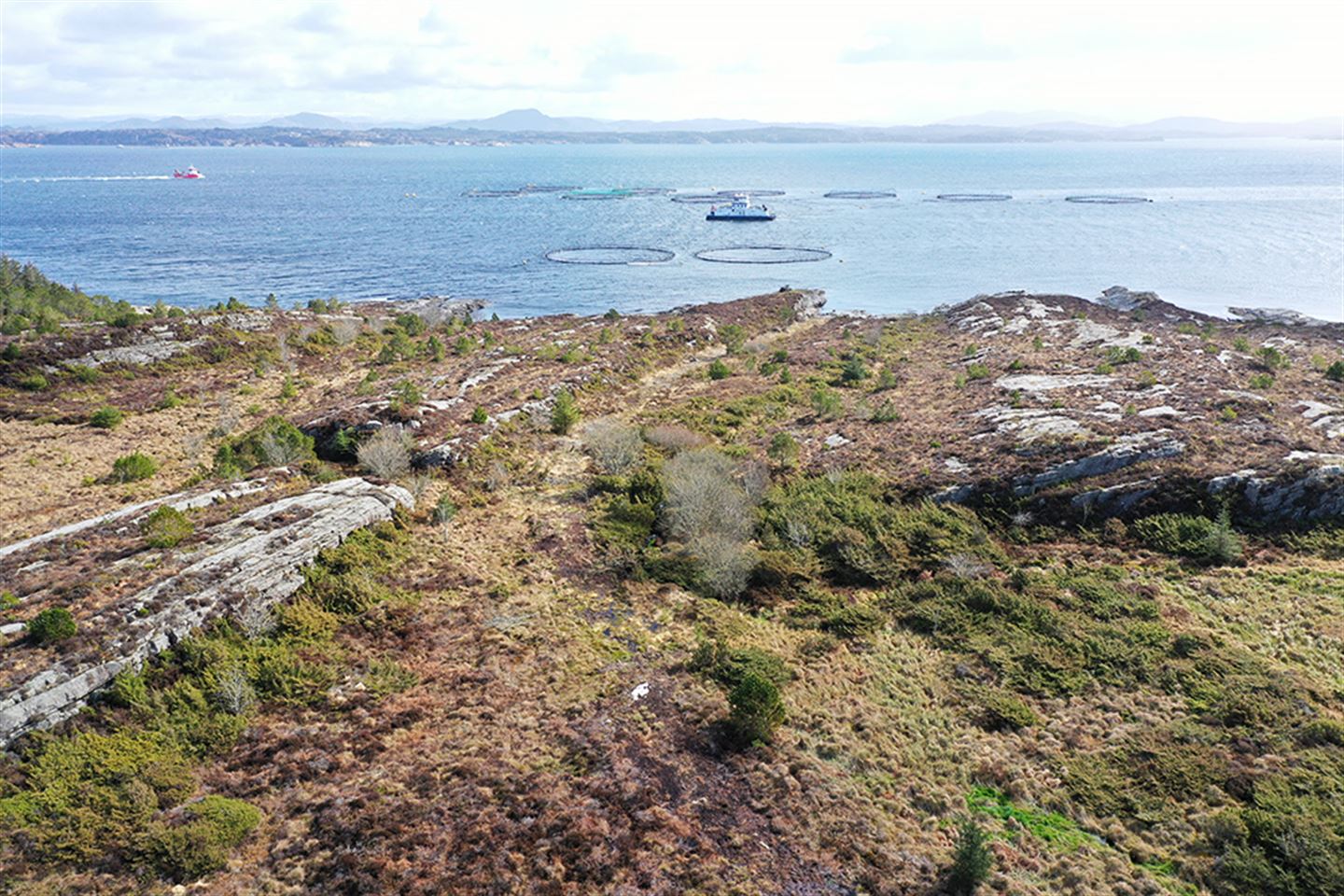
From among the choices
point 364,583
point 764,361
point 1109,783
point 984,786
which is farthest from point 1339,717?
point 764,361

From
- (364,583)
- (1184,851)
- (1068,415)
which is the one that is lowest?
(1184,851)

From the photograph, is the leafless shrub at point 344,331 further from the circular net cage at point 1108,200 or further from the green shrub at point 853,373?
the circular net cage at point 1108,200

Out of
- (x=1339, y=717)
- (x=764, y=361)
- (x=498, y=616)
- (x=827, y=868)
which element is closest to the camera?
(x=827, y=868)

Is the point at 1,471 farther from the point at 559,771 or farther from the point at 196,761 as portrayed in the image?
the point at 559,771

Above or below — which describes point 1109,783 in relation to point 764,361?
below

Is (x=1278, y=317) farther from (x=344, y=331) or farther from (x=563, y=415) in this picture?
(x=344, y=331)

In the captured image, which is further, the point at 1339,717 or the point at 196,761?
the point at 1339,717
